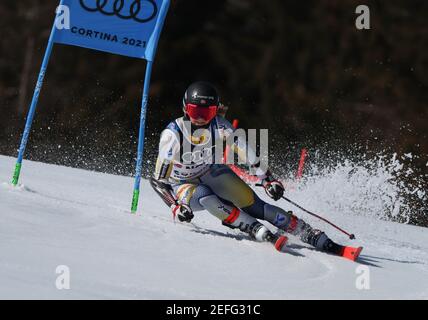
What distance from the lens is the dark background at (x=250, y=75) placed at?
77.1ft

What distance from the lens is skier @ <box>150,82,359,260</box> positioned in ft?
20.0

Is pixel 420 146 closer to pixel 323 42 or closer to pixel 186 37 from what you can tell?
pixel 323 42

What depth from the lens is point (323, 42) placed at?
87.2ft

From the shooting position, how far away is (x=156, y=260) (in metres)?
5.09

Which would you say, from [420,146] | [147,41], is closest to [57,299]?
[147,41]

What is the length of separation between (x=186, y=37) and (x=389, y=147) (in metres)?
9.43

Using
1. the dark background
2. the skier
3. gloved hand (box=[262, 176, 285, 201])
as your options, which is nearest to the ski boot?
the skier

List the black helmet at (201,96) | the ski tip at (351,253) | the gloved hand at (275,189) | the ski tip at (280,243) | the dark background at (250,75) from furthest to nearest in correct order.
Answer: the dark background at (250,75) → the black helmet at (201,96) → the gloved hand at (275,189) → the ski tip at (351,253) → the ski tip at (280,243)

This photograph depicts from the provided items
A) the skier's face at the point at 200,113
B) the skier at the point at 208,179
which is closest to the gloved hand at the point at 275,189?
the skier at the point at 208,179

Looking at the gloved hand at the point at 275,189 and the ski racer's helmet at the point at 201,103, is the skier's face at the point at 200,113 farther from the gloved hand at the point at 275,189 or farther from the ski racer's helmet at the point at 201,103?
the gloved hand at the point at 275,189

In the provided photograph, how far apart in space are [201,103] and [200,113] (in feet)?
0.27

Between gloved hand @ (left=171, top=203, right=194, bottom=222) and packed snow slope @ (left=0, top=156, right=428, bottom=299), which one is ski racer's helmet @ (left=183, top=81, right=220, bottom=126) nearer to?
gloved hand @ (left=171, top=203, right=194, bottom=222)

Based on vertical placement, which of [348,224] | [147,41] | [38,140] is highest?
[38,140]

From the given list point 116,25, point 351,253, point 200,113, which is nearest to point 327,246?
point 351,253
